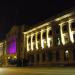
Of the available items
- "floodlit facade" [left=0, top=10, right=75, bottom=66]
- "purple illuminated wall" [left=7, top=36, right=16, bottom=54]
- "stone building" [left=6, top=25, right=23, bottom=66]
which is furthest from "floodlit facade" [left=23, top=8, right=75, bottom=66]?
"purple illuminated wall" [left=7, top=36, right=16, bottom=54]

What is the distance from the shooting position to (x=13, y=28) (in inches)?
3157

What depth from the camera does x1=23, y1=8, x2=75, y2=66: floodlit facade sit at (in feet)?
162

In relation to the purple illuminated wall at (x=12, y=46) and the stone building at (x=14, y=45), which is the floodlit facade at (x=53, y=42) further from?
the purple illuminated wall at (x=12, y=46)

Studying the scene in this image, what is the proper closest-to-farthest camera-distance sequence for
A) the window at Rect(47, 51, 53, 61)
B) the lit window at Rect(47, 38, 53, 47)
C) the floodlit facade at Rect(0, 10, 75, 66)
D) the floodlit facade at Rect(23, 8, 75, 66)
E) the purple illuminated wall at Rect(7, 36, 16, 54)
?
the floodlit facade at Rect(23, 8, 75, 66)
the floodlit facade at Rect(0, 10, 75, 66)
the window at Rect(47, 51, 53, 61)
the lit window at Rect(47, 38, 53, 47)
the purple illuminated wall at Rect(7, 36, 16, 54)

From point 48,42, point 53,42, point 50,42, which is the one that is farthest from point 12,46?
point 53,42

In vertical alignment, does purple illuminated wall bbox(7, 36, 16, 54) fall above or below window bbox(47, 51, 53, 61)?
above

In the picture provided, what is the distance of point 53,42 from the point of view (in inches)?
2172

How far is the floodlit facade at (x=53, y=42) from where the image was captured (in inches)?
1946

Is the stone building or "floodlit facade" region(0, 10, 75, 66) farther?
the stone building

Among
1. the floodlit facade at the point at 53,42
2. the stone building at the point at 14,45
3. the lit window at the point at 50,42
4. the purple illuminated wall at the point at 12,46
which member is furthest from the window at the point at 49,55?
the purple illuminated wall at the point at 12,46

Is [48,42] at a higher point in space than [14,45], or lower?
lower

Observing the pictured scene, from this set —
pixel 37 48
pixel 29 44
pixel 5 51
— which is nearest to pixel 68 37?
pixel 37 48

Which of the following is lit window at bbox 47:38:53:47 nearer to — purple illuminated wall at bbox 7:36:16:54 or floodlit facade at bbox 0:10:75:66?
floodlit facade at bbox 0:10:75:66

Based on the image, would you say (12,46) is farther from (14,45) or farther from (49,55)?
(49,55)
